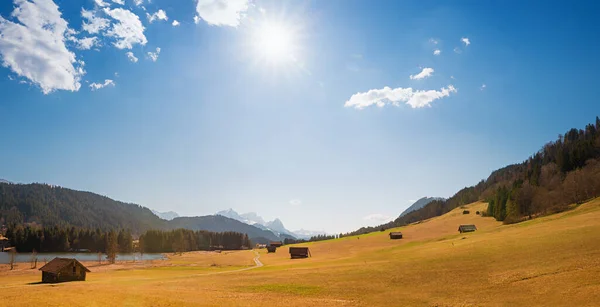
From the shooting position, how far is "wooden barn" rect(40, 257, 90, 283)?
69312 millimetres

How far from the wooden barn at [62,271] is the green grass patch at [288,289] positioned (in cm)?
4790

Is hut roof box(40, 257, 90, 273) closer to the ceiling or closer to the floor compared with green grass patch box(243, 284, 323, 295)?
closer to the ceiling

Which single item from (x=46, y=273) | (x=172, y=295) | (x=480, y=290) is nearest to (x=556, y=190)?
(x=480, y=290)

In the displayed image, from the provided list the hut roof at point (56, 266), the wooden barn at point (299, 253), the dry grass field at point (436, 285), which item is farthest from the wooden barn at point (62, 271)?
the wooden barn at point (299, 253)

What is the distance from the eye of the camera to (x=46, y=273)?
2758 inches

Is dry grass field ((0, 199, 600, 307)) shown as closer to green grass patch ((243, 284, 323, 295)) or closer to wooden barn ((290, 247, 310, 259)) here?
green grass patch ((243, 284, 323, 295))

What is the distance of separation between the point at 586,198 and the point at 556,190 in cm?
799

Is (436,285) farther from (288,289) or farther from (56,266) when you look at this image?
(56,266)

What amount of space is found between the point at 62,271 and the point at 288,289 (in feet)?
181

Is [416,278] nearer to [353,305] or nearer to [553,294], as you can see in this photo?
[353,305]

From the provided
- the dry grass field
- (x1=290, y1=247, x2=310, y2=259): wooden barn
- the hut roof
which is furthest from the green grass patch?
(x1=290, y1=247, x2=310, y2=259): wooden barn

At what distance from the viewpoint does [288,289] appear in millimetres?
44312

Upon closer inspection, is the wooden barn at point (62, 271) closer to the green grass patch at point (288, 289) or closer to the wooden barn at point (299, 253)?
the green grass patch at point (288, 289)

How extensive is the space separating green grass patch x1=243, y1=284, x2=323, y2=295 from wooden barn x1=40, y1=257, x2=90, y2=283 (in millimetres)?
47896
